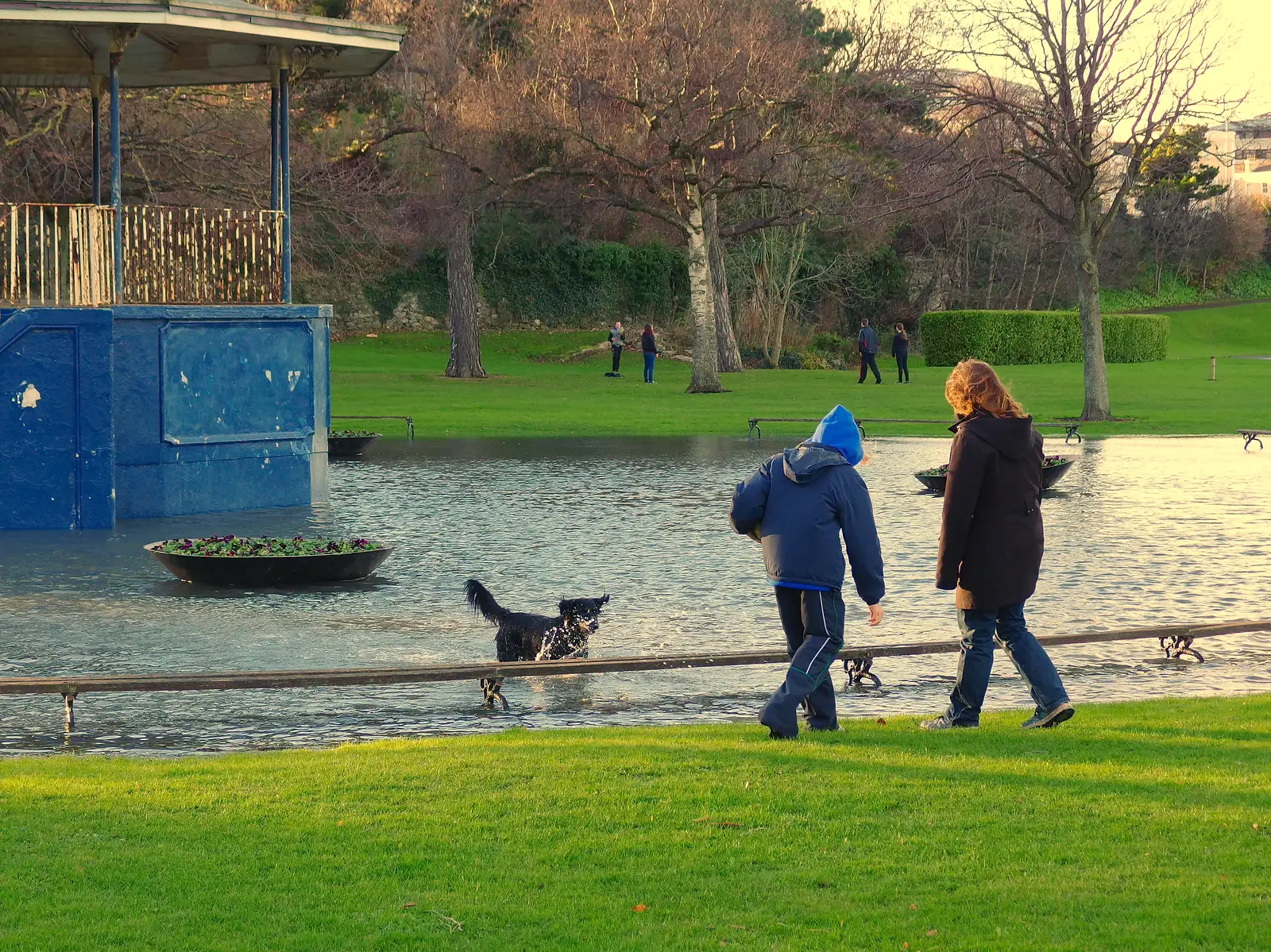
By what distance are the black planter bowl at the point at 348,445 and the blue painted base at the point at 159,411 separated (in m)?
4.81

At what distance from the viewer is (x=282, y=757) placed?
7352 mm

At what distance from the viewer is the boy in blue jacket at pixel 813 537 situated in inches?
290

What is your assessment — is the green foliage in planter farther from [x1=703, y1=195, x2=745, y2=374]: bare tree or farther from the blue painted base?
[x1=703, y1=195, x2=745, y2=374]: bare tree

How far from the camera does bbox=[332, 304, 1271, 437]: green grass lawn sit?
101 feet

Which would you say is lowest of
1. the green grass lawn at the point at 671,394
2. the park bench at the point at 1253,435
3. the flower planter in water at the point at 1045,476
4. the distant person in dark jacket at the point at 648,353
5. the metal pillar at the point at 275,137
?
the flower planter in water at the point at 1045,476

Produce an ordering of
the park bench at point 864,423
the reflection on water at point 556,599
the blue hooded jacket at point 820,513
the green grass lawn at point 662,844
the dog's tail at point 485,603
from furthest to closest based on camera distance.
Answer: the park bench at point 864,423, the dog's tail at point 485,603, the reflection on water at point 556,599, the blue hooded jacket at point 820,513, the green grass lawn at point 662,844

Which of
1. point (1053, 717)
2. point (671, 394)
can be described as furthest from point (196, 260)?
point (671, 394)

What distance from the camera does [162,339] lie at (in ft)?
59.6

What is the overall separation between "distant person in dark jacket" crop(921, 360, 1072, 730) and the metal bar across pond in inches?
40.2

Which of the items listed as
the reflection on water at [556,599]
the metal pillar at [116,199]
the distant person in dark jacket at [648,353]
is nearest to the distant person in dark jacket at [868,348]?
the distant person in dark jacket at [648,353]

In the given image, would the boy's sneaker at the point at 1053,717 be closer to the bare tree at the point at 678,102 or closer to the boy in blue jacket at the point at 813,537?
the boy in blue jacket at the point at 813,537

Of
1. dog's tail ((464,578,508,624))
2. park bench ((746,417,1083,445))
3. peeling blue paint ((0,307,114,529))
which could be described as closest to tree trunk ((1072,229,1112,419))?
park bench ((746,417,1083,445))

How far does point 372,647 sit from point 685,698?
7.82 ft

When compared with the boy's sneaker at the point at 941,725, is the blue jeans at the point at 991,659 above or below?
above
